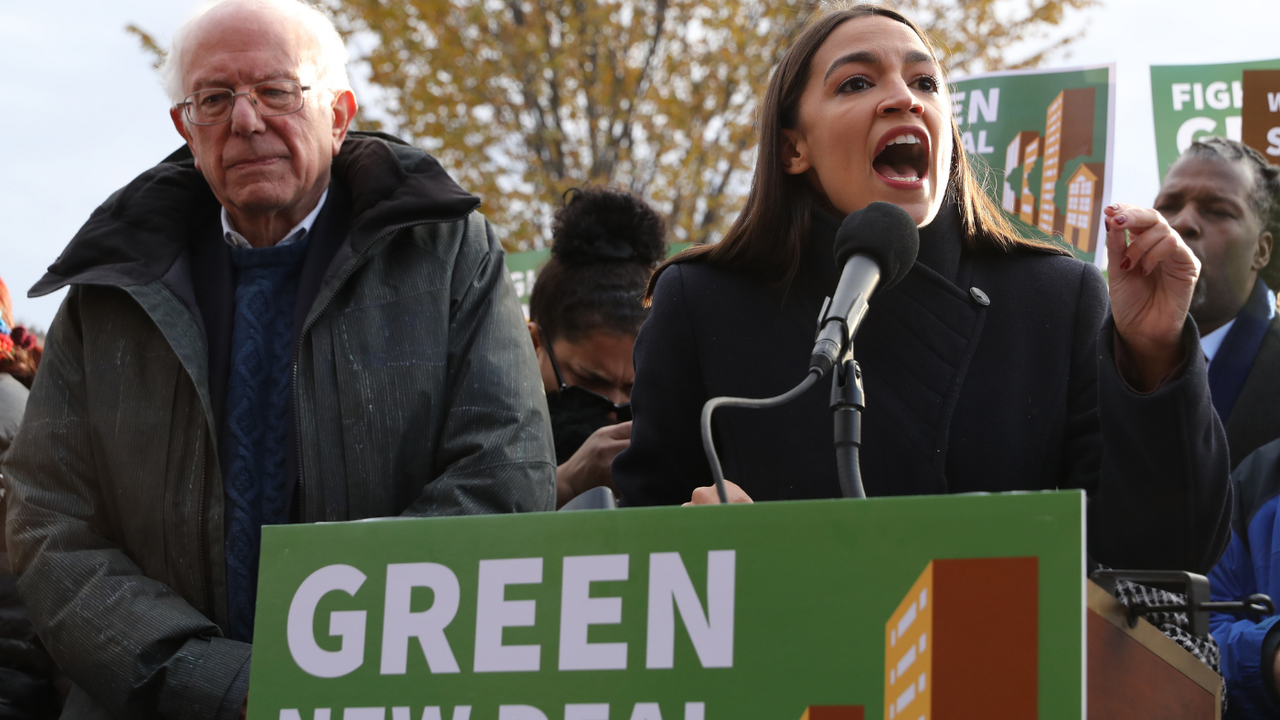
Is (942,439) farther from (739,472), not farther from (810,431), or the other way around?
(739,472)

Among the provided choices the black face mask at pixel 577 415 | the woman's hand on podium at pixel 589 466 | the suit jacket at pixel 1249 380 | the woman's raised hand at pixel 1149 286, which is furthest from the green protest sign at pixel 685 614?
the suit jacket at pixel 1249 380

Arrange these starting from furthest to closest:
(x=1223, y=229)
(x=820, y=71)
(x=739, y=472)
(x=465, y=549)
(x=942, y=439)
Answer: (x=1223, y=229) < (x=820, y=71) < (x=739, y=472) < (x=942, y=439) < (x=465, y=549)

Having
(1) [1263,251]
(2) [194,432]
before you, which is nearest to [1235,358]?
(1) [1263,251]

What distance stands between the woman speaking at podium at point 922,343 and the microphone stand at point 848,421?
0.92 ft

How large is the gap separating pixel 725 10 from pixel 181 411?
1084cm

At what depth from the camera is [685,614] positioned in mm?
1365

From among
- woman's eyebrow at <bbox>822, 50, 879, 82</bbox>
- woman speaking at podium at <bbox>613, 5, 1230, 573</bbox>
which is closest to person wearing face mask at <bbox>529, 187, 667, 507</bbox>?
woman speaking at podium at <bbox>613, 5, 1230, 573</bbox>

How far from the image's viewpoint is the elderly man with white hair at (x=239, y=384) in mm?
2717

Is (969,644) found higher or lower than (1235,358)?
lower

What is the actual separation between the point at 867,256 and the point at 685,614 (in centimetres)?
63

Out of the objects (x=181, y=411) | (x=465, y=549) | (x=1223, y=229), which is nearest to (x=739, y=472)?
(x=465, y=549)

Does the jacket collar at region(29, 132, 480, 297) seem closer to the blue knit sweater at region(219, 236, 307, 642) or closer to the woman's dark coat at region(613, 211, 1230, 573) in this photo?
the blue knit sweater at region(219, 236, 307, 642)

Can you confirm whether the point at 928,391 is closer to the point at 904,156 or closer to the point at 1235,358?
the point at 904,156

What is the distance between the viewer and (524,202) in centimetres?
1284
